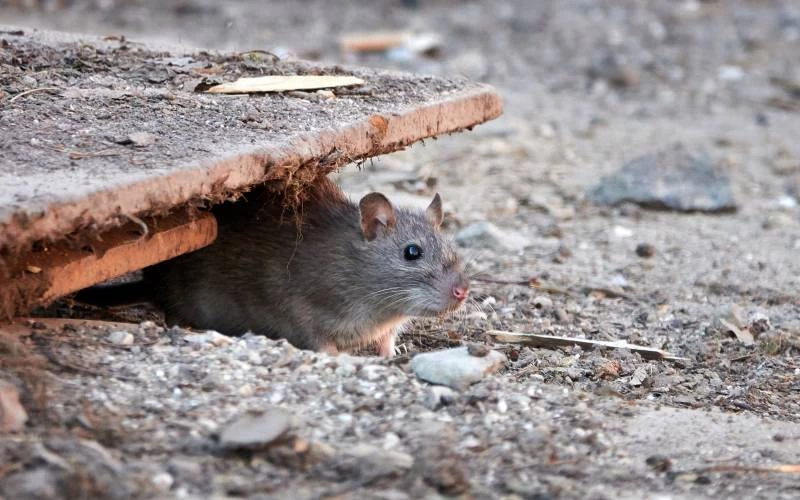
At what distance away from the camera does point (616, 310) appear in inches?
231

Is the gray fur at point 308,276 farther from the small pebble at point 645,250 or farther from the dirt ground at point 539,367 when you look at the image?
the small pebble at point 645,250

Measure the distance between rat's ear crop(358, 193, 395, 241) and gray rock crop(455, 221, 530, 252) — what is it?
146 cm

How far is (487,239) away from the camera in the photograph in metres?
6.79

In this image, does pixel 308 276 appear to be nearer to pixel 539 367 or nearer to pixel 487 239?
pixel 539 367

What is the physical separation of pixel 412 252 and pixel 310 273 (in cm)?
45

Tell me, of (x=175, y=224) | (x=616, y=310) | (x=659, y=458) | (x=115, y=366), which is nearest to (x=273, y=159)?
(x=175, y=224)

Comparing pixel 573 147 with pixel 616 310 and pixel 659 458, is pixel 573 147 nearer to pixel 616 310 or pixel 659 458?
pixel 616 310

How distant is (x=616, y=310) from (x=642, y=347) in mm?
645

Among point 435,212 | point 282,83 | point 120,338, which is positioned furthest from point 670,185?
point 120,338

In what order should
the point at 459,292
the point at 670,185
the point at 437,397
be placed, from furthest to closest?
the point at 670,185 < the point at 459,292 < the point at 437,397

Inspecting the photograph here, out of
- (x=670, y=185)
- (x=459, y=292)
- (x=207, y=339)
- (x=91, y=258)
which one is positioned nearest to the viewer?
(x=91, y=258)

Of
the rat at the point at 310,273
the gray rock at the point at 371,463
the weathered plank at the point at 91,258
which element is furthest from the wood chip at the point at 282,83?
the gray rock at the point at 371,463

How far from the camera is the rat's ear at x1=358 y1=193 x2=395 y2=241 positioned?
5.23 metres

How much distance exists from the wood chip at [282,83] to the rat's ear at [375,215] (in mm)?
571
